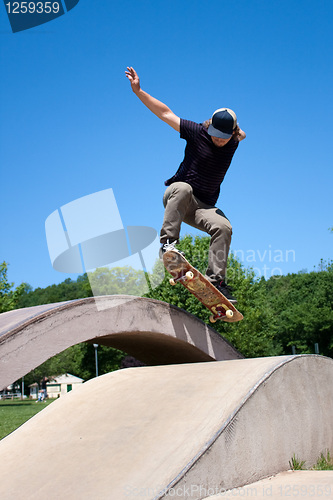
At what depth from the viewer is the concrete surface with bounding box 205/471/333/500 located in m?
4.58

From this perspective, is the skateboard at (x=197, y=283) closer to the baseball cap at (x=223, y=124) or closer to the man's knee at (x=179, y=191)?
the man's knee at (x=179, y=191)

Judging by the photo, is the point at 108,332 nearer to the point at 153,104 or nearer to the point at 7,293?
the point at 153,104

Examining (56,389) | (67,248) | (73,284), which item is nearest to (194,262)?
(67,248)

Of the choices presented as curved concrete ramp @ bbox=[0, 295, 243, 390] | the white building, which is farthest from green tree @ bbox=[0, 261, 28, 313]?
the white building

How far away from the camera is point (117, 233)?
924 cm

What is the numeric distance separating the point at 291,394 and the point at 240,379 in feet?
2.69

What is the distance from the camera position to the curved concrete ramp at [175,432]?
180 inches

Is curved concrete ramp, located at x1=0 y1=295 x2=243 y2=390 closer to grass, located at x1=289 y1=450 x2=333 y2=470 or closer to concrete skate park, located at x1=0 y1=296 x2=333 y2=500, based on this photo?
concrete skate park, located at x1=0 y1=296 x2=333 y2=500

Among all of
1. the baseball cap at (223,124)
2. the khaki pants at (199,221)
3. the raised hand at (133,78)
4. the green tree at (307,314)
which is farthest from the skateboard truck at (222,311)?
the green tree at (307,314)

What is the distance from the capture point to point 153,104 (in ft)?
24.3

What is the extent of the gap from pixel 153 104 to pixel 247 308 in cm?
2183

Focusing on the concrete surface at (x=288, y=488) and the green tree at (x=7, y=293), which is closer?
the concrete surface at (x=288, y=488)

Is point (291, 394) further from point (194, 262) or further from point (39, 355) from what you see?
point (194, 262)

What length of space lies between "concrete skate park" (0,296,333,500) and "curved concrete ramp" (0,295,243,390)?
0.06 feet
